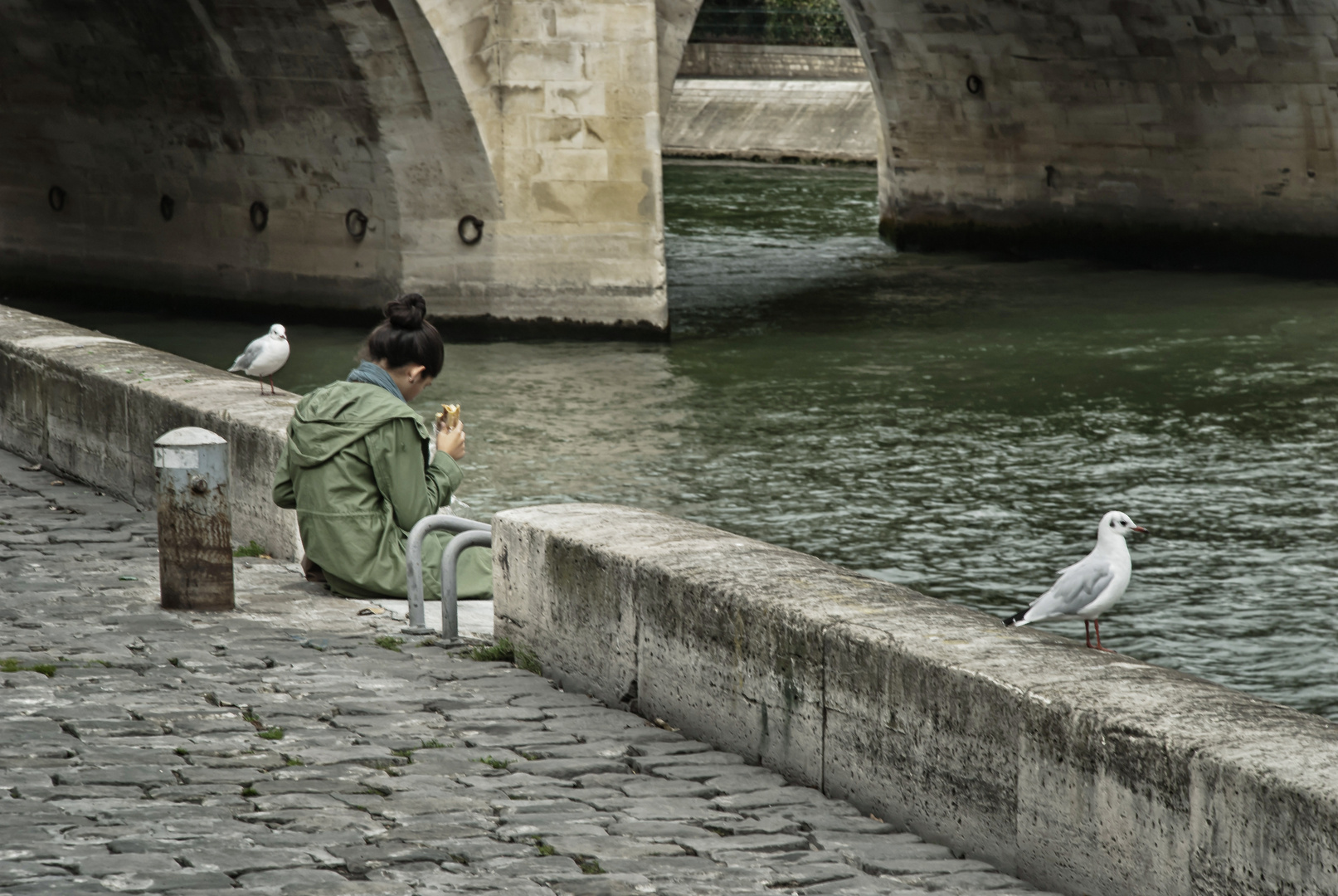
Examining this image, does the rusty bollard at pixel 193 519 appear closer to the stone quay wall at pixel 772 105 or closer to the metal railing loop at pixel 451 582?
the metal railing loop at pixel 451 582

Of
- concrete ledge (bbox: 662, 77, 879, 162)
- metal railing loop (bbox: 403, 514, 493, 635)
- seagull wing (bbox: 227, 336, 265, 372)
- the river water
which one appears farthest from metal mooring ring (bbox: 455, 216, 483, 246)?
concrete ledge (bbox: 662, 77, 879, 162)

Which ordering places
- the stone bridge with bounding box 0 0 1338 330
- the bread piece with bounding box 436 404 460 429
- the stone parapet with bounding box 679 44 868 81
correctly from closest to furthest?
the bread piece with bounding box 436 404 460 429, the stone bridge with bounding box 0 0 1338 330, the stone parapet with bounding box 679 44 868 81

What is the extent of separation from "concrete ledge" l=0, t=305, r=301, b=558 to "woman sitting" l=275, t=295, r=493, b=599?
765 mm

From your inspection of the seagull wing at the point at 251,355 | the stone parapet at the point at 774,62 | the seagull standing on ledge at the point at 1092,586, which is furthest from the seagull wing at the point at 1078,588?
the stone parapet at the point at 774,62

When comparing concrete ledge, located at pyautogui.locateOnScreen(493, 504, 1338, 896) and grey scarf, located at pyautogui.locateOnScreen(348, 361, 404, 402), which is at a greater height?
grey scarf, located at pyautogui.locateOnScreen(348, 361, 404, 402)

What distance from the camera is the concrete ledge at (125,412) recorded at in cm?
658

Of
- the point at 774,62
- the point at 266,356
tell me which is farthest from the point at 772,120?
the point at 266,356

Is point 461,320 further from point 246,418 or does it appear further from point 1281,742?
point 1281,742

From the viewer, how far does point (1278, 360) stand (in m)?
14.7

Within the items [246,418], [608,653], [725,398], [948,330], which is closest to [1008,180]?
[948,330]

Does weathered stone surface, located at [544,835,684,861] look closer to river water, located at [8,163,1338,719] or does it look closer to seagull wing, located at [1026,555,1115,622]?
seagull wing, located at [1026,555,1115,622]

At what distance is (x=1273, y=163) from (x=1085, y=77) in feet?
A: 7.67

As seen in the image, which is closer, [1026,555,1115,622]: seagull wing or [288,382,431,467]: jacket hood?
[1026,555,1115,622]: seagull wing

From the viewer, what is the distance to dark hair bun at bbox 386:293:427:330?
5.53 meters
